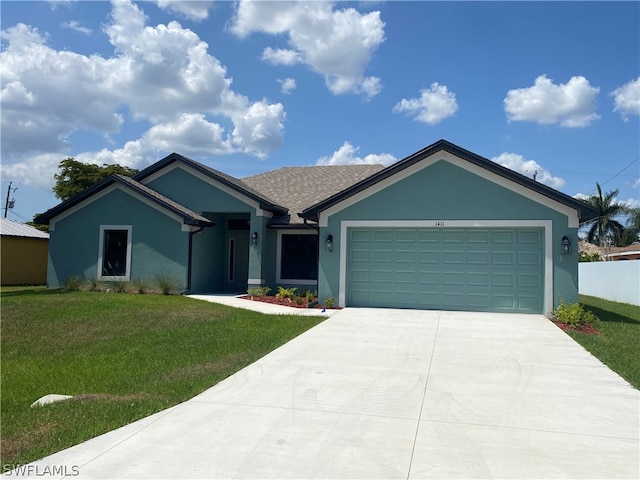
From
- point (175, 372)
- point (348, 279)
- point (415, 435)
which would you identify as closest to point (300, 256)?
point (348, 279)

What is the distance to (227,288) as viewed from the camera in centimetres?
1934

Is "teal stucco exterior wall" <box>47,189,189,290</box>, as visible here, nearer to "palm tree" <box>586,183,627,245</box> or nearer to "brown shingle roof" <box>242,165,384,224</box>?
"brown shingle roof" <box>242,165,384,224</box>

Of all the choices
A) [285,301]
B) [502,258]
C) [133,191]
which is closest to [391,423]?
[502,258]

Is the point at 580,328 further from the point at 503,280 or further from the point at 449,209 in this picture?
the point at 449,209

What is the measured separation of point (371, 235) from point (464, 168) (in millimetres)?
3327

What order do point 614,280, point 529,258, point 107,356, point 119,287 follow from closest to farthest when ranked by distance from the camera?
point 107,356 → point 529,258 → point 119,287 → point 614,280

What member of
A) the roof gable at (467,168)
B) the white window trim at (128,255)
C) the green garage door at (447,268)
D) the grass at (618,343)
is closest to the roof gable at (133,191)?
the white window trim at (128,255)

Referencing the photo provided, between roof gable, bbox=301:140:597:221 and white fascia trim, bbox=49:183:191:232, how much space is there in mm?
5253

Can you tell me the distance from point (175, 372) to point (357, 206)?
8.35m

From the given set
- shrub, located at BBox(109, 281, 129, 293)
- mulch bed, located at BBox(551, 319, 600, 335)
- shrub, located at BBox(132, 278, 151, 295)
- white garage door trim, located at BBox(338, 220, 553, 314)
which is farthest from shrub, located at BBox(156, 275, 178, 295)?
mulch bed, located at BBox(551, 319, 600, 335)

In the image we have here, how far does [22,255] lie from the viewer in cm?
2336

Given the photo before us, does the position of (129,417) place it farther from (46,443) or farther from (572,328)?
(572,328)

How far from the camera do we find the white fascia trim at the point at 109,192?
55.0ft

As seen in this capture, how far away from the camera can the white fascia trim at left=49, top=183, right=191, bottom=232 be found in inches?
660
